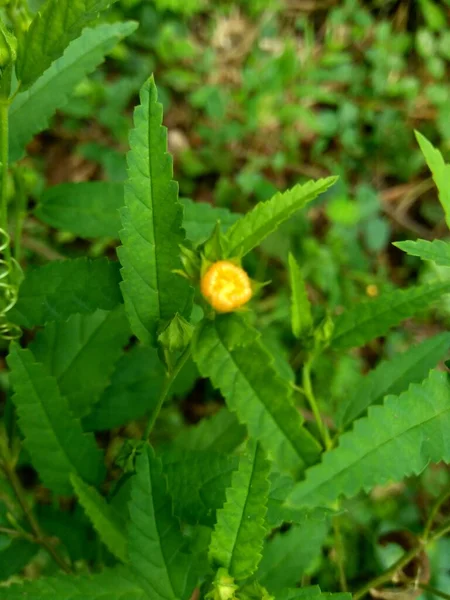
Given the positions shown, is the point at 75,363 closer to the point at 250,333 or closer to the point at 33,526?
the point at 33,526

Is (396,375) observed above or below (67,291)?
below

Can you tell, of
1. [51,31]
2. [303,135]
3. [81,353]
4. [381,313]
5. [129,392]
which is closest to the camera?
[51,31]

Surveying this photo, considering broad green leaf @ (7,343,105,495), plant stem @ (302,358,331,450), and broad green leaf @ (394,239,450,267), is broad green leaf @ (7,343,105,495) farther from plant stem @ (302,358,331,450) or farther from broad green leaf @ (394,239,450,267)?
broad green leaf @ (394,239,450,267)

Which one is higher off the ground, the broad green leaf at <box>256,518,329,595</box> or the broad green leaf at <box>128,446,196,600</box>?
the broad green leaf at <box>128,446,196,600</box>

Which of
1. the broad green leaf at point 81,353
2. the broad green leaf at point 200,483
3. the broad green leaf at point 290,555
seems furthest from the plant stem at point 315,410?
the broad green leaf at point 81,353

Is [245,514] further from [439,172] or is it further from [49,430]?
[439,172]

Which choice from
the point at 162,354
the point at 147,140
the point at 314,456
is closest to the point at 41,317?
the point at 162,354

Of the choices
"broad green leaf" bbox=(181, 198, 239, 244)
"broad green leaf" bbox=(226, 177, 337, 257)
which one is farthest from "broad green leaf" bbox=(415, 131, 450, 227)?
"broad green leaf" bbox=(181, 198, 239, 244)

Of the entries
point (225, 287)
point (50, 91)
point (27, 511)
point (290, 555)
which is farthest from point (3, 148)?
point (290, 555)

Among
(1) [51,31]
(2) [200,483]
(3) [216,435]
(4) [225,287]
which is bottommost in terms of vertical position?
(3) [216,435]
